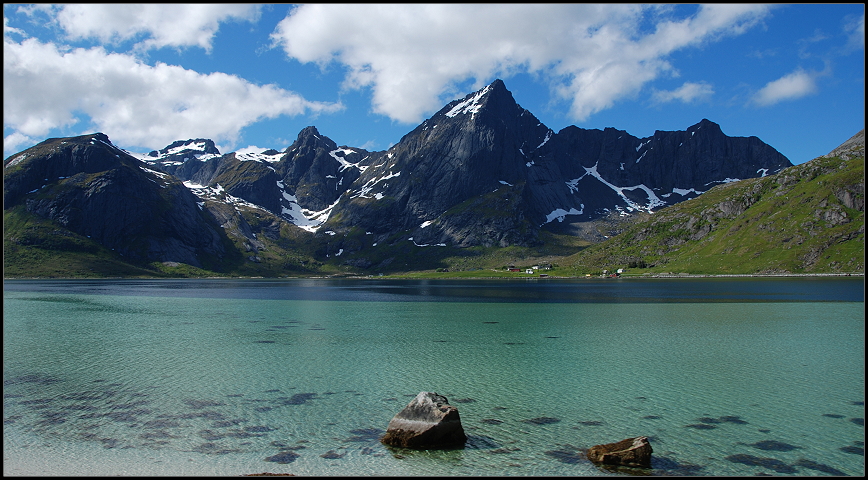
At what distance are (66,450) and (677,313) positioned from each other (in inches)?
3127

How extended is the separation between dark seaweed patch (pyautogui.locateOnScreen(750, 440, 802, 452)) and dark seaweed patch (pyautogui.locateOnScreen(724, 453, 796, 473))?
1.43 metres

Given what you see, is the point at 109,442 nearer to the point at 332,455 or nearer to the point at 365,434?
the point at 332,455

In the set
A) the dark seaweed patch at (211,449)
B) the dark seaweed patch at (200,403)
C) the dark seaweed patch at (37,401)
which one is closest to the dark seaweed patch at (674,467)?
the dark seaweed patch at (211,449)

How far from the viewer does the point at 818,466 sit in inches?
831

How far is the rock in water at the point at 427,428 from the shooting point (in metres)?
23.5

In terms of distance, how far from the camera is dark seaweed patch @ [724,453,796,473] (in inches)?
820

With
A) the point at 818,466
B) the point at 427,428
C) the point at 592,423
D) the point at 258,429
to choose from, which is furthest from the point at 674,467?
the point at 258,429

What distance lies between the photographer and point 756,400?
99.8 ft

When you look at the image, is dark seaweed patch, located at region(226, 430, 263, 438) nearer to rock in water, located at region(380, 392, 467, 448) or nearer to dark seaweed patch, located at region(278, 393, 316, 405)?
dark seaweed patch, located at region(278, 393, 316, 405)

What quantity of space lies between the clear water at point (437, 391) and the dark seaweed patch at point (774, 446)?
11 cm

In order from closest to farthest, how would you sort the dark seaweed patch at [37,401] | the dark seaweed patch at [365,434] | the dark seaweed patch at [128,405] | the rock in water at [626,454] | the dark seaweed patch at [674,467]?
the dark seaweed patch at [674,467] → the rock in water at [626,454] → the dark seaweed patch at [365,434] → the dark seaweed patch at [128,405] → the dark seaweed patch at [37,401]

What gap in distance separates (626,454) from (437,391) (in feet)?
48.4

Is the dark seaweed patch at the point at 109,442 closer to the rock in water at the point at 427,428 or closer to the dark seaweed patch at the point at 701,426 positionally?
the rock in water at the point at 427,428

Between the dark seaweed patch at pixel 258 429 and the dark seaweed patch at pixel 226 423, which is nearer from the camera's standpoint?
the dark seaweed patch at pixel 258 429
